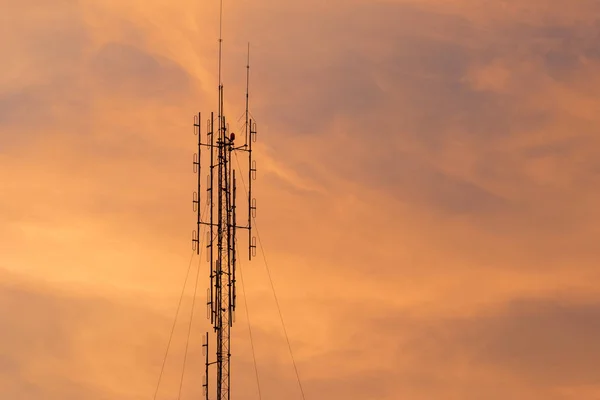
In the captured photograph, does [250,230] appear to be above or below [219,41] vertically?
below

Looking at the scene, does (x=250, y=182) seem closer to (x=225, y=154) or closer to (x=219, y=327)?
(x=225, y=154)

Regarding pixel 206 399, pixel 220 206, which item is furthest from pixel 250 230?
pixel 206 399

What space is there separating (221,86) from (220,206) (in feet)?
20.9

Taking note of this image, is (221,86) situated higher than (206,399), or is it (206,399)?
(221,86)

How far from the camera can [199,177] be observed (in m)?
94.2

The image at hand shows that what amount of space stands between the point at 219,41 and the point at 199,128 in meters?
5.09

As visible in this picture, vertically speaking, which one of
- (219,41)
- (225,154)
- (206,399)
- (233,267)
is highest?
(219,41)

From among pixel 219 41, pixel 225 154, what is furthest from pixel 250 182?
pixel 219 41

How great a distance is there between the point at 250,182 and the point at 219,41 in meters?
7.74

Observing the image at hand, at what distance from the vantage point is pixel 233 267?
305ft

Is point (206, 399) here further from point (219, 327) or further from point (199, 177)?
point (199, 177)

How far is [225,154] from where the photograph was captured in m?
94.4

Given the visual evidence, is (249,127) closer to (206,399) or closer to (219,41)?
(219,41)

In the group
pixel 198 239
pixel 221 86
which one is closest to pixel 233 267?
pixel 198 239
